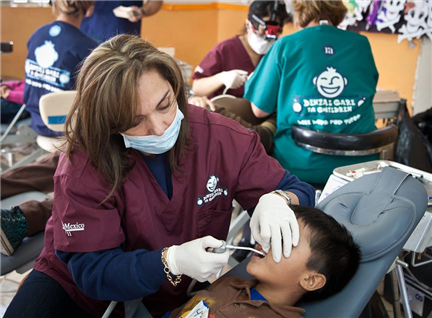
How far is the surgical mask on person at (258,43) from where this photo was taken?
96.3 inches

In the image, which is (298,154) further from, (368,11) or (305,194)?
(368,11)

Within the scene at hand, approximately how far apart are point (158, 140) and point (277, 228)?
0.38m

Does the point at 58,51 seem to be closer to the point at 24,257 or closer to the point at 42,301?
the point at 24,257

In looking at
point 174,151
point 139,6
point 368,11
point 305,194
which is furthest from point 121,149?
point 368,11

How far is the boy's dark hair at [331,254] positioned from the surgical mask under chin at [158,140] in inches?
16.2

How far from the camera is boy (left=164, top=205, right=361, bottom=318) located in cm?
106

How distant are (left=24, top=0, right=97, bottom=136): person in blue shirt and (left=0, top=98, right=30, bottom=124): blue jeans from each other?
44cm

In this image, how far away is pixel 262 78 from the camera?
1930mm

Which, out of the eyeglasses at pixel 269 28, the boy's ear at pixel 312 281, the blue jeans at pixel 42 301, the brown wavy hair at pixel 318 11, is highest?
the brown wavy hair at pixel 318 11

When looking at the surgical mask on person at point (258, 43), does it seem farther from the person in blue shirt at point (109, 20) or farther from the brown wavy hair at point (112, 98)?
the brown wavy hair at point (112, 98)

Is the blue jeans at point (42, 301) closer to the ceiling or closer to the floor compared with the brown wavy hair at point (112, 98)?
closer to the floor

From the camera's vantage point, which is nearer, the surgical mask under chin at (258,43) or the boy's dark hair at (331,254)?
the boy's dark hair at (331,254)

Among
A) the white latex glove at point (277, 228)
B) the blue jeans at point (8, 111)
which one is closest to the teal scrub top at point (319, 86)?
the white latex glove at point (277, 228)

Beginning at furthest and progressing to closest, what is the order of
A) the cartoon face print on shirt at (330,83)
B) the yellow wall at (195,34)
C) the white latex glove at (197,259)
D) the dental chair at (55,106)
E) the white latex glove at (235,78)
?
the yellow wall at (195,34) → the white latex glove at (235,78) → the dental chair at (55,106) → the cartoon face print on shirt at (330,83) → the white latex glove at (197,259)
